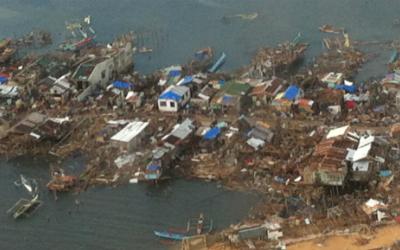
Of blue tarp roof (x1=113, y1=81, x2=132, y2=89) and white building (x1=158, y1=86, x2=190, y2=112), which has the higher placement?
white building (x1=158, y1=86, x2=190, y2=112)

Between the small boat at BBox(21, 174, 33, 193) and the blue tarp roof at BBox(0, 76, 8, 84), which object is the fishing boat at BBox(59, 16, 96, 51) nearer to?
the blue tarp roof at BBox(0, 76, 8, 84)

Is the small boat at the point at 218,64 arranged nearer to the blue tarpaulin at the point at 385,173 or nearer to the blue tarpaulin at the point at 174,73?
the blue tarpaulin at the point at 174,73

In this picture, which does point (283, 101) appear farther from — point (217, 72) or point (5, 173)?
point (5, 173)

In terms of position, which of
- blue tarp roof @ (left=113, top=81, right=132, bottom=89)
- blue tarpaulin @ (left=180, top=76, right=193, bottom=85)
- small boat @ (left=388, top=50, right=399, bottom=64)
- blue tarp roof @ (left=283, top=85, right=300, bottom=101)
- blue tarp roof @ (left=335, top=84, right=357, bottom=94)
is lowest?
blue tarp roof @ (left=113, top=81, right=132, bottom=89)

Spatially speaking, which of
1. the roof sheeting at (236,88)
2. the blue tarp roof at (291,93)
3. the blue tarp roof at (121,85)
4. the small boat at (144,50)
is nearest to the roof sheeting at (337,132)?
the blue tarp roof at (291,93)

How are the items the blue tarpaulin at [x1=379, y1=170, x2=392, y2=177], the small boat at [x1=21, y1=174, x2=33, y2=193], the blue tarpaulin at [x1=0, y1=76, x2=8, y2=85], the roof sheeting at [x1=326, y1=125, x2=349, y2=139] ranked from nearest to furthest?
the blue tarpaulin at [x1=379, y1=170, x2=392, y2=177], the roof sheeting at [x1=326, y1=125, x2=349, y2=139], the small boat at [x1=21, y1=174, x2=33, y2=193], the blue tarpaulin at [x1=0, y1=76, x2=8, y2=85]

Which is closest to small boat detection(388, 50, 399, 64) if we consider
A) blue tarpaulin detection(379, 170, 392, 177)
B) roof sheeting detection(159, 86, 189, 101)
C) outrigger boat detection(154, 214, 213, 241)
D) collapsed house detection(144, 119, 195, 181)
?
roof sheeting detection(159, 86, 189, 101)

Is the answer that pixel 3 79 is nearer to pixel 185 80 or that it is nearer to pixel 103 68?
pixel 103 68
